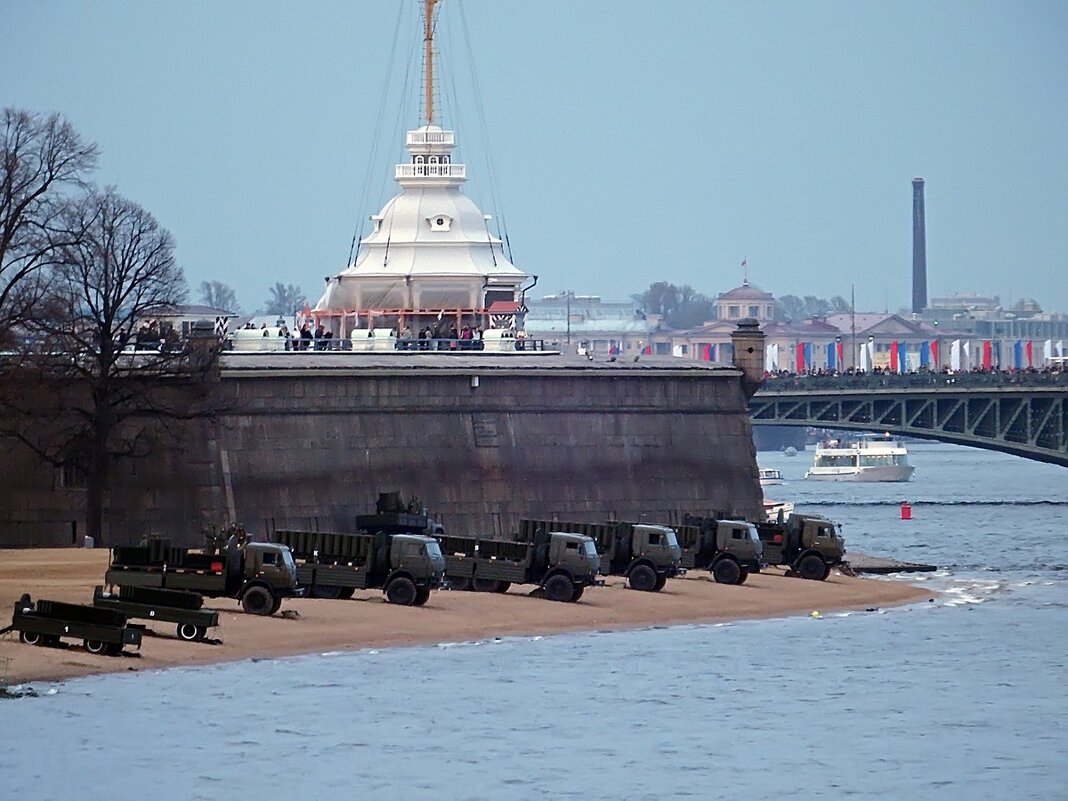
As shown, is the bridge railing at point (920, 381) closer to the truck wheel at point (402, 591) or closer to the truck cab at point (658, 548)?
the truck cab at point (658, 548)

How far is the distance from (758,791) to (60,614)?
580 inches

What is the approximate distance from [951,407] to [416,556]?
58.5 metres

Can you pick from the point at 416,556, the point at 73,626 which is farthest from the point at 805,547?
the point at 73,626

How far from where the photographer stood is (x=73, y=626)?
51.7 metres

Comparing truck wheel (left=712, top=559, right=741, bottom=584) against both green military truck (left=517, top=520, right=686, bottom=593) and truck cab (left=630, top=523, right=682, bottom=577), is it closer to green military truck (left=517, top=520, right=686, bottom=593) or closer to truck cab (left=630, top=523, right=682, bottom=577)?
green military truck (left=517, top=520, right=686, bottom=593)

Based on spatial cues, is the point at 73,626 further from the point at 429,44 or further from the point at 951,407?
the point at 951,407

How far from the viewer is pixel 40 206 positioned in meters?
69.8

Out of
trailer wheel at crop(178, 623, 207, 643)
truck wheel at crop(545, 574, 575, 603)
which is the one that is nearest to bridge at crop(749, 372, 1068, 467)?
truck wheel at crop(545, 574, 575, 603)

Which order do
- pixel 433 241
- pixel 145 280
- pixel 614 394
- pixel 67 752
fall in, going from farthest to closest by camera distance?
1. pixel 433 241
2. pixel 614 394
3. pixel 145 280
4. pixel 67 752

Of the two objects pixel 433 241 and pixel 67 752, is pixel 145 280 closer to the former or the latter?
pixel 433 241

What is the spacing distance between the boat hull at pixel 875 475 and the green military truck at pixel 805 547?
10011 centimetres

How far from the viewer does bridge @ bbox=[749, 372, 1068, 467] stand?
11238 cm

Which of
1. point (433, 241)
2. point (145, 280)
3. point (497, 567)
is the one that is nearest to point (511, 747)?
point (497, 567)

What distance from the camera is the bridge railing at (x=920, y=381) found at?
114500 millimetres
